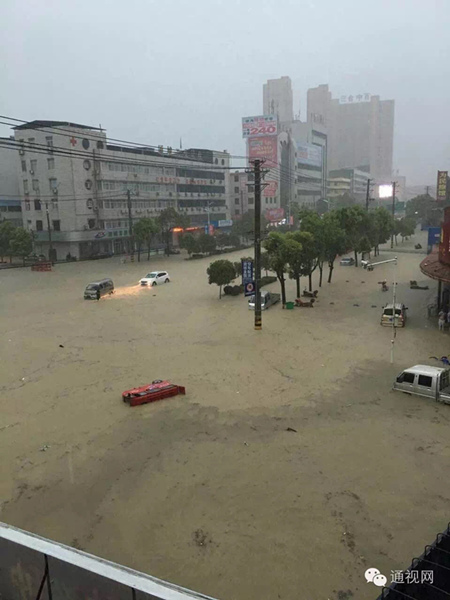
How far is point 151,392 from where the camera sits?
16500mm

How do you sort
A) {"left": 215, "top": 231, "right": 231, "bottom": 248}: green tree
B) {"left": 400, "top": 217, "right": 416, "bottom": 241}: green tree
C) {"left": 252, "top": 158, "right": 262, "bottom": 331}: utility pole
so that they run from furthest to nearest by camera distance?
{"left": 400, "top": 217, "right": 416, "bottom": 241}: green tree
{"left": 215, "top": 231, "right": 231, "bottom": 248}: green tree
{"left": 252, "top": 158, "right": 262, "bottom": 331}: utility pole

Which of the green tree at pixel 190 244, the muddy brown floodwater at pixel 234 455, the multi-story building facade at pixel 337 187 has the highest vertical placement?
the multi-story building facade at pixel 337 187

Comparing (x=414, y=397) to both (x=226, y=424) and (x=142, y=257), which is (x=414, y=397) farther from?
(x=142, y=257)

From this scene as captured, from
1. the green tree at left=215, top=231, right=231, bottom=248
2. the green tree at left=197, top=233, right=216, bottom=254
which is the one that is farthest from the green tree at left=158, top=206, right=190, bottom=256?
the green tree at left=215, top=231, right=231, bottom=248

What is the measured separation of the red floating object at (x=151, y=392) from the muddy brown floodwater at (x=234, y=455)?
370mm

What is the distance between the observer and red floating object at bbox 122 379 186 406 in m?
16.2

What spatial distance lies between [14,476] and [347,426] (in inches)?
383

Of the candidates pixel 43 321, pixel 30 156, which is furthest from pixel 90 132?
pixel 43 321

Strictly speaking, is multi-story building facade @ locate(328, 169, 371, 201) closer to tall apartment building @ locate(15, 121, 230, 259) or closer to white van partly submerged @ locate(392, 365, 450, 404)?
tall apartment building @ locate(15, 121, 230, 259)

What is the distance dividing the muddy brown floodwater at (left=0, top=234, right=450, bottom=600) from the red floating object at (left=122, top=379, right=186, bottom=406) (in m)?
0.37

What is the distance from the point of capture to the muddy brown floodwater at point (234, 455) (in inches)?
360

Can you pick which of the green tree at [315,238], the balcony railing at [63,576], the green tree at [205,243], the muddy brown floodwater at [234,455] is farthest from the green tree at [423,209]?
the balcony railing at [63,576]

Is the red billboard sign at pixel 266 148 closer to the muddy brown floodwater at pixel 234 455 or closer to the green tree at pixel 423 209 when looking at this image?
the green tree at pixel 423 209

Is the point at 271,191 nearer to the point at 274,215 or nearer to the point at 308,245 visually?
the point at 274,215
